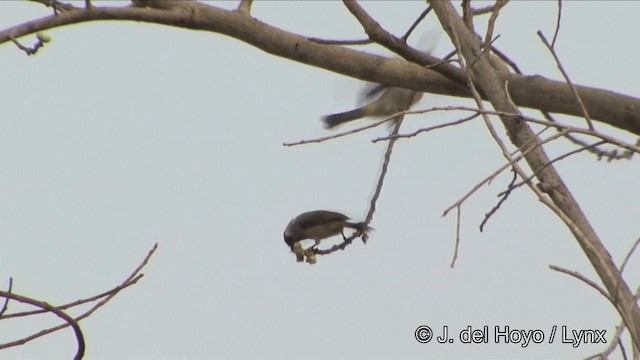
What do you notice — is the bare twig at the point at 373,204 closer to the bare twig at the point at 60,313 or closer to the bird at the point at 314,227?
the bird at the point at 314,227

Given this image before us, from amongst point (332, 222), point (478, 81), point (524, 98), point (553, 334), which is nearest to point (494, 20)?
point (478, 81)

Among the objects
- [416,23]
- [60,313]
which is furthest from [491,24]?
[60,313]

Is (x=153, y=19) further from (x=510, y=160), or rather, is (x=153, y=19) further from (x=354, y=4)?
(x=510, y=160)

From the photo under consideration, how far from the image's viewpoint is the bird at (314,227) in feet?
6.29

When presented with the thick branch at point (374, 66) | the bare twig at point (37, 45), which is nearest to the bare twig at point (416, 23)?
the thick branch at point (374, 66)

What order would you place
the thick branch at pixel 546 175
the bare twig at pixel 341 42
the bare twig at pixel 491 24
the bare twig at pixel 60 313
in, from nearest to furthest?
1. the thick branch at pixel 546 175
2. the bare twig at pixel 60 313
3. the bare twig at pixel 491 24
4. the bare twig at pixel 341 42

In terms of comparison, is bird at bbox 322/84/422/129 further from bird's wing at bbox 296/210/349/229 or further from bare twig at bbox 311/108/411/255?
bird's wing at bbox 296/210/349/229

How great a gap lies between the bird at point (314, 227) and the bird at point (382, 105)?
44 cm

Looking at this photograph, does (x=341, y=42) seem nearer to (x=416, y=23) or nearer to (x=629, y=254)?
(x=416, y=23)

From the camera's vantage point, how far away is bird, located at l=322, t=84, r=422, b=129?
231 cm

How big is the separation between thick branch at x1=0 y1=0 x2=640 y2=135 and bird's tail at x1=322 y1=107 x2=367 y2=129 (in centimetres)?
35

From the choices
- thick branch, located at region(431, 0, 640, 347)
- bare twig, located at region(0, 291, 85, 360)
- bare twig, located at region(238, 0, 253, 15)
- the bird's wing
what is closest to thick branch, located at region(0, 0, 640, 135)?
bare twig, located at region(238, 0, 253, 15)

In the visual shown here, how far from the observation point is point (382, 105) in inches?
90.9

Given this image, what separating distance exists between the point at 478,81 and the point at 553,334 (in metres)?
0.52
